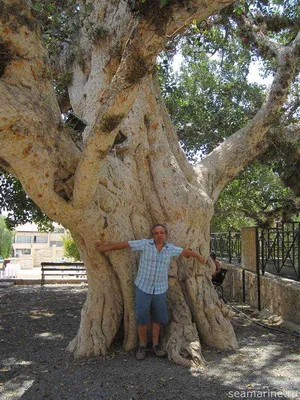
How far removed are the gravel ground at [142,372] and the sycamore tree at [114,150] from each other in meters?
0.28

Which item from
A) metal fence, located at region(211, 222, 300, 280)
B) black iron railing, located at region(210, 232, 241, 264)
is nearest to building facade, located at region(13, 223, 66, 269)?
black iron railing, located at region(210, 232, 241, 264)

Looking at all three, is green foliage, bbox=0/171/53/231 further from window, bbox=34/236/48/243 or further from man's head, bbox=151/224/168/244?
window, bbox=34/236/48/243

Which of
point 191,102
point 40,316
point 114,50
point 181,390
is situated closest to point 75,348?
point 181,390

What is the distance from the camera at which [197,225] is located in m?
6.43

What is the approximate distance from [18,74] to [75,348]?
343 centimetres

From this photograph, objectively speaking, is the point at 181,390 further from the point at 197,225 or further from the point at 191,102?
the point at 191,102

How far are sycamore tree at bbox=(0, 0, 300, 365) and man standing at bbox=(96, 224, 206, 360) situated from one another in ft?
0.59

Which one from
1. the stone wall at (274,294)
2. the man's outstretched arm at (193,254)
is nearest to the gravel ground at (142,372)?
the stone wall at (274,294)

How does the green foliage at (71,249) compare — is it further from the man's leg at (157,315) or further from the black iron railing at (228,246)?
the man's leg at (157,315)

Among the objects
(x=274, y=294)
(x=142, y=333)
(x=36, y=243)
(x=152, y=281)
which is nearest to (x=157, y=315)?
(x=142, y=333)

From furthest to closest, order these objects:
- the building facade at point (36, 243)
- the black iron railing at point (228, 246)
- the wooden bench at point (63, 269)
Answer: the building facade at point (36, 243), the wooden bench at point (63, 269), the black iron railing at point (228, 246)

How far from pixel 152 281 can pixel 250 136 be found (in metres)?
3.63

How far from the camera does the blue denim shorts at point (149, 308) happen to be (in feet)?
17.9

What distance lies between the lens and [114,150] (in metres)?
6.34
